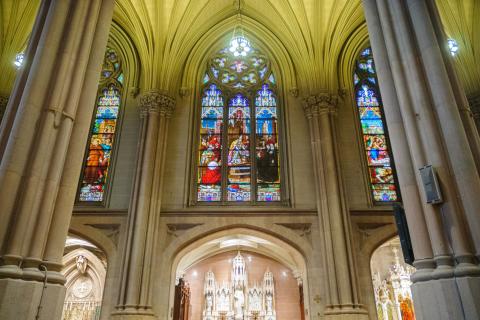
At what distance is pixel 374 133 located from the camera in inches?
537

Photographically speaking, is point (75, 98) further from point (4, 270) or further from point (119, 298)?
point (119, 298)

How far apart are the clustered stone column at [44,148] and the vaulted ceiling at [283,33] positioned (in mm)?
7230

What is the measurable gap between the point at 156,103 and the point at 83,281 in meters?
8.15

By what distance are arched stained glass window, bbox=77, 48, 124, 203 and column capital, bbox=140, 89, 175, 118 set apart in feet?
4.79

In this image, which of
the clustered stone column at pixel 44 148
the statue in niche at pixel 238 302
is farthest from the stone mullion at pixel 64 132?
the statue in niche at pixel 238 302

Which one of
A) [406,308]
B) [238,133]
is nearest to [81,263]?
[238,133]

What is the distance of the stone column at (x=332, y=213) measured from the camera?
10297mm

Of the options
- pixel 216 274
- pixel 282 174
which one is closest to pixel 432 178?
pixel 282 174

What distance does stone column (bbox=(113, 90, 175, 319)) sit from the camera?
10297 millimetres

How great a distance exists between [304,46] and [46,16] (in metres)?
9.83

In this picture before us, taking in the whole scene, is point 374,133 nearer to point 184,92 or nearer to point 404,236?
point 184,92

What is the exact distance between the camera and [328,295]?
1056cm

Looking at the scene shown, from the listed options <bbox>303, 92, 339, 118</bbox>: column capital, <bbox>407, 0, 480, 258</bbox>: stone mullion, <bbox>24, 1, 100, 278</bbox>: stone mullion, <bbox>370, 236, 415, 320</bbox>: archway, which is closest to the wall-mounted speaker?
<bbox>407, 0, 480, 258</bbox>: stone mullion

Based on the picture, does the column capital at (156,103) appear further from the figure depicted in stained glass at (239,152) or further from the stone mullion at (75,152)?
the stone mullion at (75,152)
